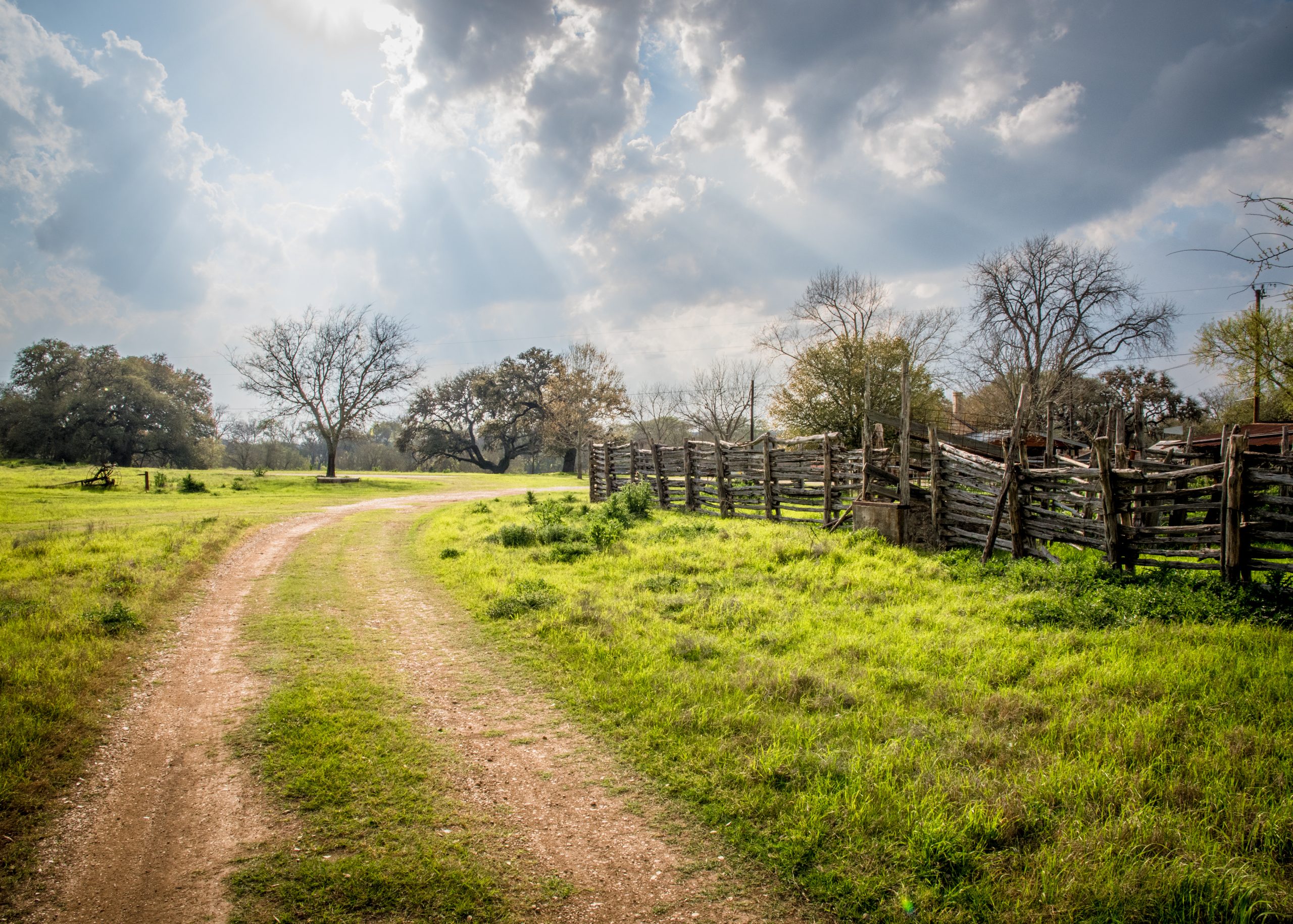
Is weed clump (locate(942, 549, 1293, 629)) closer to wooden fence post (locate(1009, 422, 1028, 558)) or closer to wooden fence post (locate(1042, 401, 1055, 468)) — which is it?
wooden fence post (locate(1009, 422, 1028, 558))

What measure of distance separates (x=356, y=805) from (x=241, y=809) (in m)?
0.67

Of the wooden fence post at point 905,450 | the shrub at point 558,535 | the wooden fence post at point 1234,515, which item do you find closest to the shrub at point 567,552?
the shrub at point 558,535

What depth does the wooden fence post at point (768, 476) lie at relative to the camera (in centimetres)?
1487

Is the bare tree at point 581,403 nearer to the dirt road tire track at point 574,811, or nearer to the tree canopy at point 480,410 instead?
the tree canopy at point 480,410

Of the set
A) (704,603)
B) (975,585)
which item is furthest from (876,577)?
(704,603)

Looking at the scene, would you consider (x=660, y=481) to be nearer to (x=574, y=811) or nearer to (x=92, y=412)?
(x=574, y=811)

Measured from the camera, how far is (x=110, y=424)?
42.3 meters

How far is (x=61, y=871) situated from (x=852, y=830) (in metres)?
4.04

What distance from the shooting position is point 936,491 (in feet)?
35.0

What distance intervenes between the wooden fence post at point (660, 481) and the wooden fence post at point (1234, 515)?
13.3 metres

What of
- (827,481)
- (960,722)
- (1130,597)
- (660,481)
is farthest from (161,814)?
(660,481)

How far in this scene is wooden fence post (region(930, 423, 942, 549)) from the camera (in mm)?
10586

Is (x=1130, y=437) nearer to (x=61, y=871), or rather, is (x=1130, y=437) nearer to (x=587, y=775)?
(x=587, y=775)

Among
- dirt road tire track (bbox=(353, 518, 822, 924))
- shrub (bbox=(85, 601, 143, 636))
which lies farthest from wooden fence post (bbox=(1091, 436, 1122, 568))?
shrub (bbox=(85, 601, 143, 636))
